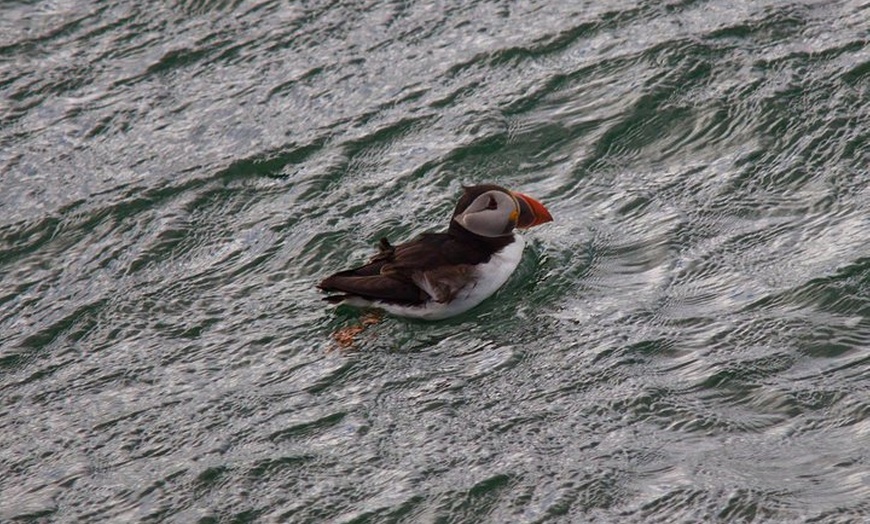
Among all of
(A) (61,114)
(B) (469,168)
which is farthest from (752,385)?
(A) (61,114)

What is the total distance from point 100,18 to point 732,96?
560cm

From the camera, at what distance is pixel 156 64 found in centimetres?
1116

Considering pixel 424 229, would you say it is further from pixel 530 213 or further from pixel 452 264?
pixel 452 264

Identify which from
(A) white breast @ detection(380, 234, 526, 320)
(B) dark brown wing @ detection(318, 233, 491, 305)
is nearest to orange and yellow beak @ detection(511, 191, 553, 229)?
(A) white breast @ detection(380, 234, 526, 320)

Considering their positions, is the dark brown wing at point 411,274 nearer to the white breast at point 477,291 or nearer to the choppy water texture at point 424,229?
the white breast at point 477,291

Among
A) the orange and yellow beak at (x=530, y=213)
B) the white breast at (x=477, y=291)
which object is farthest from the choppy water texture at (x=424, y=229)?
the orange and yellow beak at (x=530, y=213)

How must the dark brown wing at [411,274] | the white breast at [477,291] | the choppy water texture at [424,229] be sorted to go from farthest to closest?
the white breast at [477,291]
the dark brown wing at [411,274]
the choppy water texture at [424,229]

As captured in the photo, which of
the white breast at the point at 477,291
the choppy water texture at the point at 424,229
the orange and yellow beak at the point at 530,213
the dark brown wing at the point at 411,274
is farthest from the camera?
the orange and yellow beak at the point at 530,213

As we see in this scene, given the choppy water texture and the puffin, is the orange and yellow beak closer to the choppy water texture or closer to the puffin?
the puffin

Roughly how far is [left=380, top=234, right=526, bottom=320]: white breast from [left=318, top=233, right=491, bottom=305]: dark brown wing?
0.05 metres

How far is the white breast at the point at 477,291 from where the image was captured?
7.93 meters

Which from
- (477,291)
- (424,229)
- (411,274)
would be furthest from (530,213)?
(411,274)

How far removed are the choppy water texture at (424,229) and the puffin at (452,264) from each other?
0.18m

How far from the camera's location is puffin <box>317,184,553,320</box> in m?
7.83
